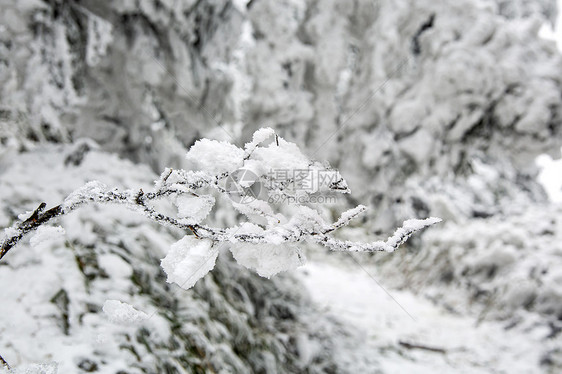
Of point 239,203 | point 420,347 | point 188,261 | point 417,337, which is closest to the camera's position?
point 188,261

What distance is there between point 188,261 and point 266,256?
171 millimetres

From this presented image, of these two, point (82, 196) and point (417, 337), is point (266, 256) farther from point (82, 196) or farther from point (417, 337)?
point (417, 337)

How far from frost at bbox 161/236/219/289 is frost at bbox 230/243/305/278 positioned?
2.4 inches

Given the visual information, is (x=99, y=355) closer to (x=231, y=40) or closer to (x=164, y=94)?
(x=164, y=94)

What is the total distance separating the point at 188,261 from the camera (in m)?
0.67

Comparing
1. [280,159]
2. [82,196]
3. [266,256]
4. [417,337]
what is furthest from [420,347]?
Result: [82,196]

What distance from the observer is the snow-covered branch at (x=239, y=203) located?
28.0 inches

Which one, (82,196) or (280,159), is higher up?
(280,159)

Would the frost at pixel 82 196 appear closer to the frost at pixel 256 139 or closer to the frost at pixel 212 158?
the frost at pixel 212 158

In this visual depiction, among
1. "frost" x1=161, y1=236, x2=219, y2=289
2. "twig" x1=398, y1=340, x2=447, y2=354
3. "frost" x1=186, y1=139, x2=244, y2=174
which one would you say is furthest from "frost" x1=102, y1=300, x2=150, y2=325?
"twig" x1=398, y1=340, x2=447, y2=354

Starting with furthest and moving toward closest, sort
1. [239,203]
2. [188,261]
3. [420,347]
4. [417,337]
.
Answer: [417,337] < [420,347] < [239,203] < [188,261]

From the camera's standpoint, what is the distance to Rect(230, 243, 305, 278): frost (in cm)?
75

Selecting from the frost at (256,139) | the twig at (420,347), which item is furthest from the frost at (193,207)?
the twig at (420,347)

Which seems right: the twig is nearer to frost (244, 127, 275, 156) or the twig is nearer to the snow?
the snow
